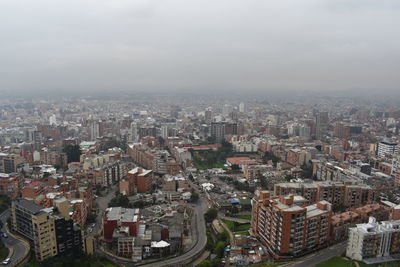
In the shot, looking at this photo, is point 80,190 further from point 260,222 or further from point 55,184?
point 260,222

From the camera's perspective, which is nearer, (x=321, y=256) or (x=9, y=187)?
(x=321, y=256)

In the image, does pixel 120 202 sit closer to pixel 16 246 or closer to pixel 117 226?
pixel 117 226

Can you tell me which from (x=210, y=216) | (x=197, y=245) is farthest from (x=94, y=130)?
(x=197, y=245)

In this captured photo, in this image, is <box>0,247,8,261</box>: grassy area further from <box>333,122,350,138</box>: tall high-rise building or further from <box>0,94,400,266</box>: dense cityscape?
→ <box>333,122,350,138</box>: tall high-rise building

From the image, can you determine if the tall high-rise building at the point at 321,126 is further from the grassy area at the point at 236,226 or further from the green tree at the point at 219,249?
the green tree at the point at 219,249

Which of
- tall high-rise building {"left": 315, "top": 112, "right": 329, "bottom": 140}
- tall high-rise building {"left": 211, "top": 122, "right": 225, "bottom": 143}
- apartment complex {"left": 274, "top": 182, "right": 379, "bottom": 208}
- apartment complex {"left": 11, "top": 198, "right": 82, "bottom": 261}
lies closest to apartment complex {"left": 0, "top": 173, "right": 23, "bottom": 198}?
apartment complex {"left": 11, "top": 198, "right": 82, "bottom": 261}

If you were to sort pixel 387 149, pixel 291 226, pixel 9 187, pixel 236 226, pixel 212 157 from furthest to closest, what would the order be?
pixel 387 149 < pixel 212 157 < pixel 9 187 < pixel 236 226 < pixel 291 226

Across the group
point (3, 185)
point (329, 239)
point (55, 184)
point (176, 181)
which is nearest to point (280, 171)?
point (176, 181)
